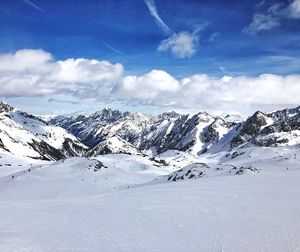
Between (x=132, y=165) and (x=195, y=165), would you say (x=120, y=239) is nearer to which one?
(x=195, y=165)

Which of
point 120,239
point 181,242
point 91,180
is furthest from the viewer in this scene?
point 91,180

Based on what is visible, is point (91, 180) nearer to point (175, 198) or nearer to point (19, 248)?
point (175, 198)

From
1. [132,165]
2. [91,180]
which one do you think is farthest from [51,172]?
[132,165]

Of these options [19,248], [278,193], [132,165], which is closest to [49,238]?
[19,248]

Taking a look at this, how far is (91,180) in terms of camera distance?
55.9 meters

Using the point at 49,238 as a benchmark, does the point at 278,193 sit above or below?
above

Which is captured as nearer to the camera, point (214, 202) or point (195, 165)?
point (214, 202)

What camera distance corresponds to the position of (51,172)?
59.8 m

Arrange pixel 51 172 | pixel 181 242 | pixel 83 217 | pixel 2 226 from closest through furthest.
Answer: pixel 181 242
pixel 2 226
pixel 83 217
pixel 51 172

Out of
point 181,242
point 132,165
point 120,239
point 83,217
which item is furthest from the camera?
point 132,165

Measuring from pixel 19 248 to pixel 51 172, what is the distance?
46.1 metres

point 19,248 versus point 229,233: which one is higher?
point 229,233

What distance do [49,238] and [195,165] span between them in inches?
1626

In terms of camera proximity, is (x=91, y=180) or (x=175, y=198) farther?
(x=91, y=180)
